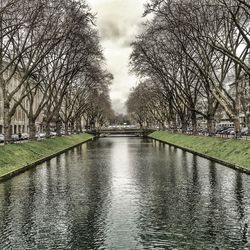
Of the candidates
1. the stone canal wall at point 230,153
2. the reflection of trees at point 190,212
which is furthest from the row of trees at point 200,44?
the reflection of trees at point 190,212

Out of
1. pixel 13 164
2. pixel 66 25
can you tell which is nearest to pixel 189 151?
pixel 66 25

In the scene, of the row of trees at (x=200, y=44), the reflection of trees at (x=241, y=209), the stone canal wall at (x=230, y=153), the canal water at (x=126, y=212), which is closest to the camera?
the canal water at (x=126, y=212)

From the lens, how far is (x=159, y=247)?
9570 millimetres

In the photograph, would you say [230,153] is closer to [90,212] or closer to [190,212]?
[190,212]

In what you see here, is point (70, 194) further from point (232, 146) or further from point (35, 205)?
point (232, 146)

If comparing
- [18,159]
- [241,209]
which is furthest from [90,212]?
[18,159]

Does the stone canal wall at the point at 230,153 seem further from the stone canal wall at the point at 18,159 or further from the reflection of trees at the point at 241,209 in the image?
the stone canal wall at the point at 18,159

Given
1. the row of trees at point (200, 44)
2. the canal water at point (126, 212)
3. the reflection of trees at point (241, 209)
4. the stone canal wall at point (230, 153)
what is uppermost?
the row of trees at point (200, 44)

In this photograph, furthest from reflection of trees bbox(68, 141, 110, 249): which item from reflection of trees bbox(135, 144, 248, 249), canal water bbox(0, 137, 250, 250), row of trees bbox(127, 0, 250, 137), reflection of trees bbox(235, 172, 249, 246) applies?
row of trees bbox(127, 0, 250, 137)

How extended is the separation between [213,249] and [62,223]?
178 inches

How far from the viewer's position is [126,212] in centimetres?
1349

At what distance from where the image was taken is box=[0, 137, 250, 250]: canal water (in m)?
10.2

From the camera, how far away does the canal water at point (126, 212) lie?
10.2 m

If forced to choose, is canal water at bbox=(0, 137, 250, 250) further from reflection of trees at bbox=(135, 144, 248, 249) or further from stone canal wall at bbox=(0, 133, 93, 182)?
stone canal wall at bbox=(0, 133, 93, 182)
